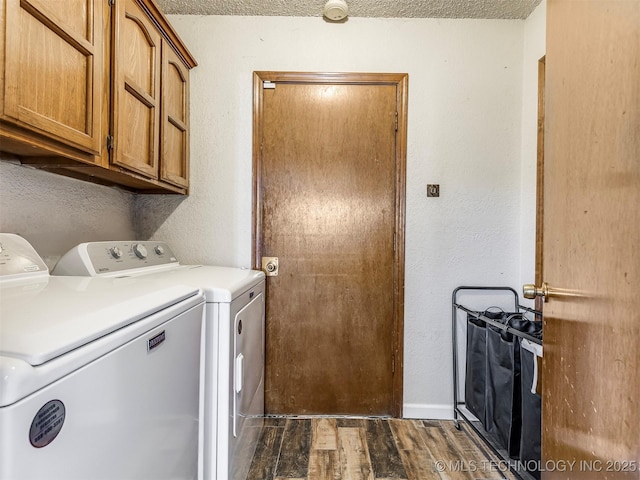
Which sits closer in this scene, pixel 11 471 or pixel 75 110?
pixel 11 471

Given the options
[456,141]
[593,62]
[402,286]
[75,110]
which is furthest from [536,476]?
[75,110]

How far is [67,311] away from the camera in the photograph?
0.67 meters

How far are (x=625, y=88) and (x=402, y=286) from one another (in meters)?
1.47

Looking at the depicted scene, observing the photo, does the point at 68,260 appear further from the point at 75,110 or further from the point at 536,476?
the point at 536,476

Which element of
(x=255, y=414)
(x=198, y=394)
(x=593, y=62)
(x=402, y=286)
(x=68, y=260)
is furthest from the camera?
(x=402, y=286)

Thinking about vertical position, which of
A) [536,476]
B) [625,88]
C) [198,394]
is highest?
[625,88]

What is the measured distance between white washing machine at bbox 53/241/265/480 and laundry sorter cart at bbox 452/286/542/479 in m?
1.11

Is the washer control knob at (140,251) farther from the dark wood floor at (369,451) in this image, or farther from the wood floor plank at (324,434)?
the wood floor plank at (324,434)

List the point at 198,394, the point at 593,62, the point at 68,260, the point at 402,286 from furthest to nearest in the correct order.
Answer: the point at 402,286 < the point at 68,260 < the point at 198,394 < the point at 593,62

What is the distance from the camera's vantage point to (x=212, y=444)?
1.17 meters

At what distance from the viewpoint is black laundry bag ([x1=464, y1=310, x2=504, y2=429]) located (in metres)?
1.77

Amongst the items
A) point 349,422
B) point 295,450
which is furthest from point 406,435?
point 295,450

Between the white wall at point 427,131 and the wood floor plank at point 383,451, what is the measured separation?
0.73 ft

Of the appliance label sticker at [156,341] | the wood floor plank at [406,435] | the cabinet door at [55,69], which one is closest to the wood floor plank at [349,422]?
the wood floor plank at [406,435]
